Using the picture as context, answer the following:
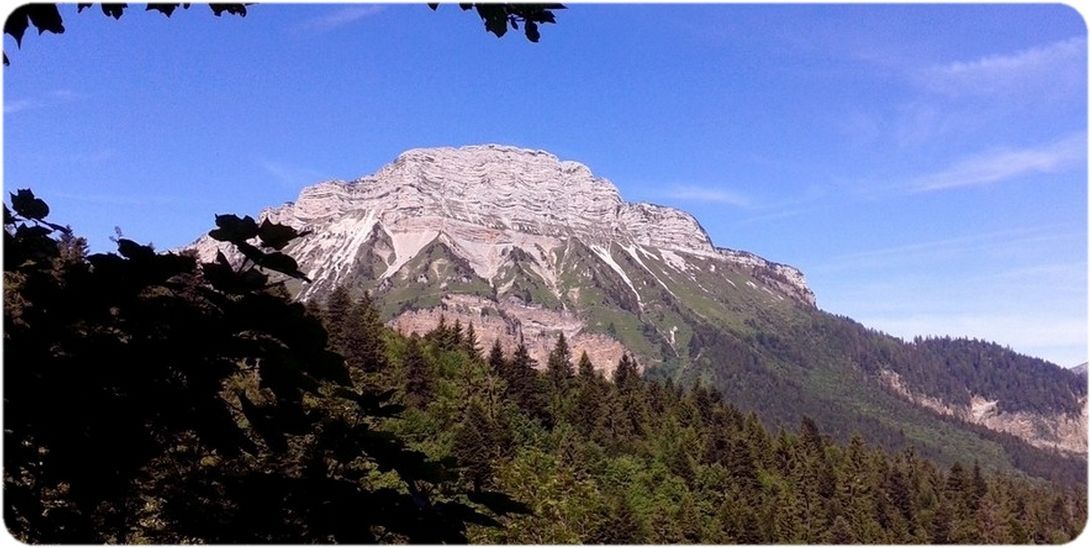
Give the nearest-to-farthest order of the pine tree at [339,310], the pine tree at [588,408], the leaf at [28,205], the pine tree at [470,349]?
1. the leaf at [28,205]
2. the pine tree at [339,310]
3. the pine tree at [588,408]
4. the pine tree at [470,349]

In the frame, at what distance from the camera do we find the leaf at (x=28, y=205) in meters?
4.21

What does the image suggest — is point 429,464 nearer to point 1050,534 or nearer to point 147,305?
point 147,305

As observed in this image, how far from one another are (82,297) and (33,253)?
820 mm

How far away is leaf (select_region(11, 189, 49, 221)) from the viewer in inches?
166

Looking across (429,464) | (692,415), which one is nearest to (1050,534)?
(692,415)

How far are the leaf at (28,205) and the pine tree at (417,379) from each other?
177ft

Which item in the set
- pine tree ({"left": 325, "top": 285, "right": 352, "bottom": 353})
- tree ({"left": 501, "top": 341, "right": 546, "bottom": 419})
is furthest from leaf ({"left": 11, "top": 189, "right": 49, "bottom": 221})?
tree ({"left": 501, "top": 341, "right": 546, "bottom": 419})

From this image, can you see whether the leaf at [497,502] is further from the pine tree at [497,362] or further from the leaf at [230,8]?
the pine tree at [497,362]

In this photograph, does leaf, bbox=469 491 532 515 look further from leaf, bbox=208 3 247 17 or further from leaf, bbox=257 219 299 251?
leaf, bbox=208 3 247 17

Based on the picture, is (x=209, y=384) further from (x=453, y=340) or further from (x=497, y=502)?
(x=453, y=340)

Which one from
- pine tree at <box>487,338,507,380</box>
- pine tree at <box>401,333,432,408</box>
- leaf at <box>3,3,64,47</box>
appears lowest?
leaf at <box>3,3,64,47</box>

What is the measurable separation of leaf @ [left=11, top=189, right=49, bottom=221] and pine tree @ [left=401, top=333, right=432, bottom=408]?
5401cm

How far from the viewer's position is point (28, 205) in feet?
13.9

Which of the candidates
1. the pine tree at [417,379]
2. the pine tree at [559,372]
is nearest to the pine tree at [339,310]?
the pine tree at [417,379]
